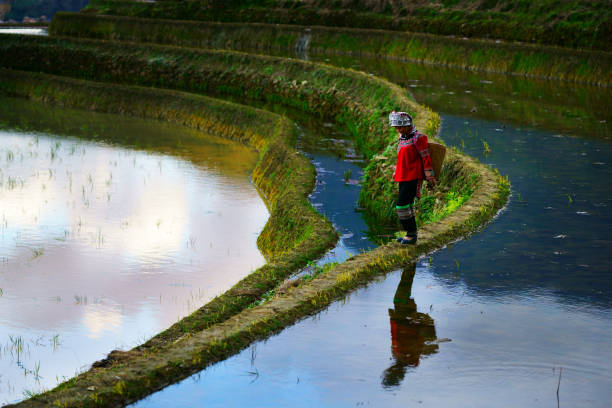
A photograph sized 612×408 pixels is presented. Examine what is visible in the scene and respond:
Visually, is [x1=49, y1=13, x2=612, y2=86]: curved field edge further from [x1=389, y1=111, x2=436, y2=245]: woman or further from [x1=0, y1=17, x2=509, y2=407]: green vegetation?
[x1=389, y1=111, x2=436, y2=245]: woman

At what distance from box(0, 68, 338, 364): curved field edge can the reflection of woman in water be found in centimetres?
151

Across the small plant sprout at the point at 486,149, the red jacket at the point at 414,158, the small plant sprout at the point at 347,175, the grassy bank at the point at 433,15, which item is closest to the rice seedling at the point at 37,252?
the small plant sprout at the point at 347,175

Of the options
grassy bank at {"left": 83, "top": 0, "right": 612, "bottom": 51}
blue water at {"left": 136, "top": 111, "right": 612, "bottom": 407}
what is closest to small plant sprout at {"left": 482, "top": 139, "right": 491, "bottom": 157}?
blue water at {"left": 136, "top": 111, "right": 612, "bottom": 407}

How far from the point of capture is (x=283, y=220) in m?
10.5

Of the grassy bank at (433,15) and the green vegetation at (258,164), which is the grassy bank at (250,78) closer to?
the green vegetation at (258,164)

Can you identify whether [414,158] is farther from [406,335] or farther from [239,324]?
[239,324]

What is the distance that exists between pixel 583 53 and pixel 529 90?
3097 millimetres

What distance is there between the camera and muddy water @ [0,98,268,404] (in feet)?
24.0

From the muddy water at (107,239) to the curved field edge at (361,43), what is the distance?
935cm

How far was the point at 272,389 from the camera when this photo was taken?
4637mm

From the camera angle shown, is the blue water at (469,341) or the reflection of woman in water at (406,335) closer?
the blue water at (469,341)

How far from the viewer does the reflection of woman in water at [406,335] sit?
4.88 metres

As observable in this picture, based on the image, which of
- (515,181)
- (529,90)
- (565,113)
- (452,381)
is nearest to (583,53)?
(529,90)

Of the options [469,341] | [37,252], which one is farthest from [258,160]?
[469,341]
